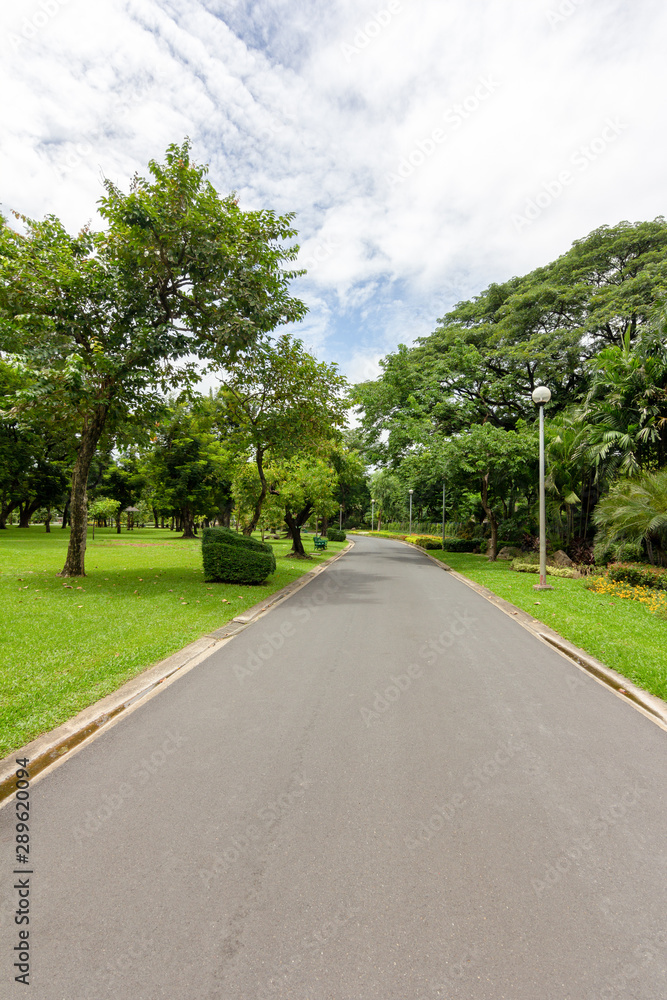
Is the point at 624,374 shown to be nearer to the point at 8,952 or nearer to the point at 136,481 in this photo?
the point at 8,952

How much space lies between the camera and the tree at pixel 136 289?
10.6 m

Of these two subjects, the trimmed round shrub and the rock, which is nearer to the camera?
the rock

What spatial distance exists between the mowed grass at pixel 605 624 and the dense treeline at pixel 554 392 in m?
3.40

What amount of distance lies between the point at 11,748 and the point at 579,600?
10.8m

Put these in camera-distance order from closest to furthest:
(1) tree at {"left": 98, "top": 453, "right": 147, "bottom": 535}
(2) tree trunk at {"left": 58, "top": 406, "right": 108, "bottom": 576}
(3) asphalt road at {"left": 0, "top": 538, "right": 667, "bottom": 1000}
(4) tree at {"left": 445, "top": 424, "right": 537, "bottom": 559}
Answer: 1. (3) asphalt road at {"left": 0, "top": 538, "right": 667, "bottom": 1000}
2. (2) tree trunk at {"left": 58, "top": 406, "right": 108, "bottom": 576}
3. (4) tree at {"left": 445, "top": 424, "right": 537, "bottom": 559}
4. (1) tree at {"left": 98, "top": 453, "right": 147, "bottom": 535}

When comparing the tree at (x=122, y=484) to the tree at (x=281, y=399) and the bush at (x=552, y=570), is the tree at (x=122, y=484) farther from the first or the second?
the bush at (x=552, y=570)

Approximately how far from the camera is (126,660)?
5512mm

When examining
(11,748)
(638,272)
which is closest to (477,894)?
(11,748)

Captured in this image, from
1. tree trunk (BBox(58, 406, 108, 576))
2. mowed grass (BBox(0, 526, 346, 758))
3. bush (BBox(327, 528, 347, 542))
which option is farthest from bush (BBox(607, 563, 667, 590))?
bush (BBox(327, 528, 347, 542))

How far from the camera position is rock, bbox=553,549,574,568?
1731 cm

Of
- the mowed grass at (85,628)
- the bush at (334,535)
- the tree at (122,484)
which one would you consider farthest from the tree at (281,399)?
the tree at (122,484)

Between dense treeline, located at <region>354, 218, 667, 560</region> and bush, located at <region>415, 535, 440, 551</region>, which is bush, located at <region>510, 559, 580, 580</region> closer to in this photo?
dense treeline, located at <region>354, 218, 667, 560</region>

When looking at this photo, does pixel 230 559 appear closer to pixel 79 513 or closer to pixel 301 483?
pixel 79 513

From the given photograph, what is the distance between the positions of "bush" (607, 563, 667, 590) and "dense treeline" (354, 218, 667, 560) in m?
0.87
